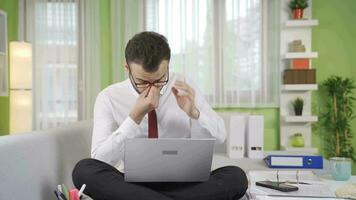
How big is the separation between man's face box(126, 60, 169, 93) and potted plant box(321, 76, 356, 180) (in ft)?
7.28

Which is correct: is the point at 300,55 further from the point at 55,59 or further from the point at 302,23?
the point at 55,59

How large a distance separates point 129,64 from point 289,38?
2279mm

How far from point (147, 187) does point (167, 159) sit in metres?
0.14

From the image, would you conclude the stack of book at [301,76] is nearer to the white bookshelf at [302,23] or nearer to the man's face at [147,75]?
the white bookshelf at [302,23]

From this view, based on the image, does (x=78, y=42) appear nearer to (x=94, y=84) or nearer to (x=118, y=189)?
(x=94, y=84)

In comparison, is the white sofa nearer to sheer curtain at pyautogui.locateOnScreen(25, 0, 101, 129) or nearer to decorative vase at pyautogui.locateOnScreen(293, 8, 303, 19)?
sheer curtain at pyautogui.locateOnScreen(25, 0, 101, 129)

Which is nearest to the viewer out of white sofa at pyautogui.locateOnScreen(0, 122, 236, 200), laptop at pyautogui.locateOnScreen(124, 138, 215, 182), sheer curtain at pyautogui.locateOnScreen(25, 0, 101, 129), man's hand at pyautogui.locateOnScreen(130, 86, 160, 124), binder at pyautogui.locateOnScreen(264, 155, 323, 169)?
white sofa at pyautogui.locateOnScreen(0, 122, 236, 200)

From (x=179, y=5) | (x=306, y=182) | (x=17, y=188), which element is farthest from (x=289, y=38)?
(x=17, y=188)

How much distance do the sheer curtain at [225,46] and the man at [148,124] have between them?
1.69 metres

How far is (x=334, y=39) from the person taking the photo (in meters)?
3.62

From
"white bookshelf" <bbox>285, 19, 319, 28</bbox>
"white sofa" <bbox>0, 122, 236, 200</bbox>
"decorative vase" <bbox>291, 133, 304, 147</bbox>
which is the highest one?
"white bookshelf" <bbox>285, 19, 319, 28</bbox>

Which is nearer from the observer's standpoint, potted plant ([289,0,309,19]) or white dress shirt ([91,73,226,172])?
white dress shirt ([91,73,226,172])

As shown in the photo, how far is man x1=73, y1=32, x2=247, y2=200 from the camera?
1442mm

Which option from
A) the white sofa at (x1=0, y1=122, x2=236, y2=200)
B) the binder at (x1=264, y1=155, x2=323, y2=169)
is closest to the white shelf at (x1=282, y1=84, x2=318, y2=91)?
the binder at (x1=264, y1=155, x2=323, y2=169)
